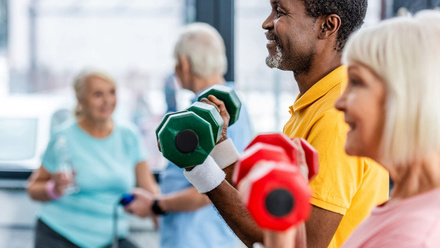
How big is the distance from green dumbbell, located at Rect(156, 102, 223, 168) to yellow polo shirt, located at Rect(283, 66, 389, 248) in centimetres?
22

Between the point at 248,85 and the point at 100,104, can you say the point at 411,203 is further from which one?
the point at 248,85

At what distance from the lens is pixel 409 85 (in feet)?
2.79

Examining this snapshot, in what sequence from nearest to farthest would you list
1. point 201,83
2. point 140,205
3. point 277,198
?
point 277,198
point 201,83
point 140,205

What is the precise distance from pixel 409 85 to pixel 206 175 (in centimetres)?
55

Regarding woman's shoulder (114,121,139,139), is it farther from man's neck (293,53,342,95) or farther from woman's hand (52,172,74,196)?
man's neck (293,53,342,95)

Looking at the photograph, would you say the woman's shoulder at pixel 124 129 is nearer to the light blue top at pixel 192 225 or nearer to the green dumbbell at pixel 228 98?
Result: the light blue top at pixel 192 225

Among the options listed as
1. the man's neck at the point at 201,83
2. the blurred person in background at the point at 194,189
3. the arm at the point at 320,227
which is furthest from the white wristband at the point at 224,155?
the man's neck at the point at 201,83

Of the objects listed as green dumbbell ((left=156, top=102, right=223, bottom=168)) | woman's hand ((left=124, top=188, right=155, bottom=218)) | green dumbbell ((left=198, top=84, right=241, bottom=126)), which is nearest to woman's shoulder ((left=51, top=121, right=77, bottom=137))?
woman's hand ((left=124, top=188, right=155, bottom=218))

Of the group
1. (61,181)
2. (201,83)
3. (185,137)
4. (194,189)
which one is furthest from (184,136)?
(61,181)

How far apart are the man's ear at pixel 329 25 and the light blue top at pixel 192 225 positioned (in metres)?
1.01

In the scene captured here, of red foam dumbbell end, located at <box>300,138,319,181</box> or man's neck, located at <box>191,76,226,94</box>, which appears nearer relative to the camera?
red foam dumbbell end, located at <box>300,138,319,181</box>

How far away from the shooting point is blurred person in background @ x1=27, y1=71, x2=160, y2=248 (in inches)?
114

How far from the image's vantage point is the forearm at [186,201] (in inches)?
96.0

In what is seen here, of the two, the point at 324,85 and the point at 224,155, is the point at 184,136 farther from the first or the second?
the point at 324,85
